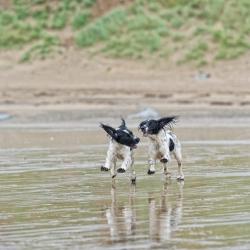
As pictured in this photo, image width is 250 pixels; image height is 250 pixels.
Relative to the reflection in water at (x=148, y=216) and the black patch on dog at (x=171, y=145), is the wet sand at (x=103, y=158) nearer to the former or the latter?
the reflection in water at (x=148, y=216)

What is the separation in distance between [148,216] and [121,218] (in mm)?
279

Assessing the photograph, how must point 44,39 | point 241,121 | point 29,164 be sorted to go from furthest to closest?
point 44,39 < point 241,121 < point 29,164

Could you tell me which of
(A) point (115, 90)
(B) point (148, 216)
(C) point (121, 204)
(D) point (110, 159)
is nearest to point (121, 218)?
(B) point (148, 216)

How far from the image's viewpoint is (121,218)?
1168cm

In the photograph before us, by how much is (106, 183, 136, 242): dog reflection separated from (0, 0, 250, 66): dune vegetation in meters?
19.9

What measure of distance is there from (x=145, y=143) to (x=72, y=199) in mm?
8190

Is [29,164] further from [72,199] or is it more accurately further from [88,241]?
[88,241]

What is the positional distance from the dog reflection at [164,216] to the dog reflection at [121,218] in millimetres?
191

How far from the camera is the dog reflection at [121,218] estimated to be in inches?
418

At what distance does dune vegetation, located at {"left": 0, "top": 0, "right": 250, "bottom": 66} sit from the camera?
111 feet

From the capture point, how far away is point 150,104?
28516mm

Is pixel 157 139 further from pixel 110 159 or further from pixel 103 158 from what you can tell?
→ pixel 103 158

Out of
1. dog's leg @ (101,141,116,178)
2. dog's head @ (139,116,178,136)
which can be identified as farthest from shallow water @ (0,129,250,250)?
dog's head @ (139,116,178,136)

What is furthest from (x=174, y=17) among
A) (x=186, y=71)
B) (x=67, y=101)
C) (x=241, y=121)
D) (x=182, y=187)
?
(x=182, y=187)
